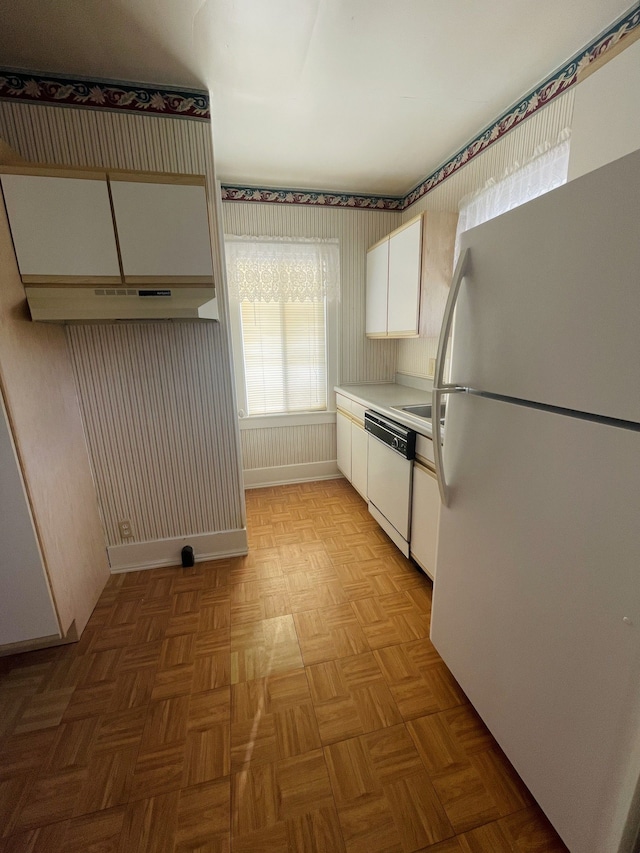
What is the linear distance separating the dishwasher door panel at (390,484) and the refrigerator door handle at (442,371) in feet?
2.38

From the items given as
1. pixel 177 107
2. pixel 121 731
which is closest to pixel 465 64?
pixel 177 107

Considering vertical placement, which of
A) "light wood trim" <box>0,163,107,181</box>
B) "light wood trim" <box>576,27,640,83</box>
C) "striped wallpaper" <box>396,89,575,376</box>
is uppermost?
"striped wallpaper" <box>396,89,575,376</box>

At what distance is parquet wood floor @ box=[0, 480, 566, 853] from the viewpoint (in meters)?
1.02

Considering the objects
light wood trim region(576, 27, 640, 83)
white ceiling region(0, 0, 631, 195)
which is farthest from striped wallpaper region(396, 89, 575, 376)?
light wood trim region(576, 27, 640, 83)

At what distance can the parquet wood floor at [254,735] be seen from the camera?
1.02 metres

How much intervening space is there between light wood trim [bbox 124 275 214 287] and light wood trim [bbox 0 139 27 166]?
58 centimetres

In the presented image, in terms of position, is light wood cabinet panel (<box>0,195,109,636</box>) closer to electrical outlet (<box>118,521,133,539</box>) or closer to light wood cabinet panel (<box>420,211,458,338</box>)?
electrical outlet (<box>118,521,133,539</box>)

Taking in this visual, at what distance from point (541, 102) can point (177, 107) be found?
1.84 meters

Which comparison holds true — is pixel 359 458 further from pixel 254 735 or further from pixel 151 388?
pixel 254 735

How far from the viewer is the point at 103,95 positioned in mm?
1688

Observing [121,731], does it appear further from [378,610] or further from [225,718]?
[378,610]

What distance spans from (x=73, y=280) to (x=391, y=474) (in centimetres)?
196

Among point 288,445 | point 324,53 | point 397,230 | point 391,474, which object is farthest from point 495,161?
point 288,445

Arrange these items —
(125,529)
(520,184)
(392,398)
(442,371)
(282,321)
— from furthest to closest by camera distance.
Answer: (282,321)
(392,398)
(125,529)
(520,184)
(442,371)
